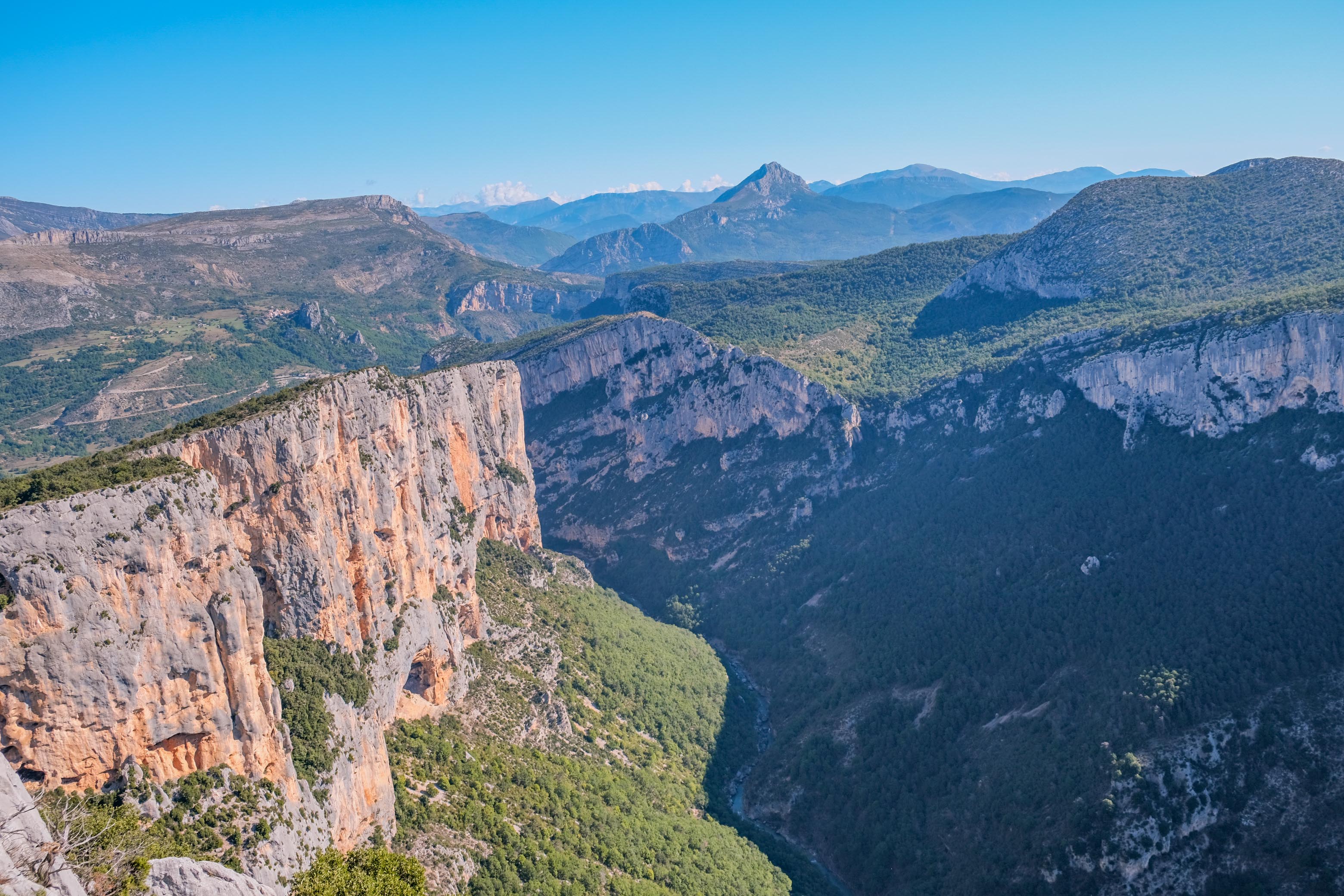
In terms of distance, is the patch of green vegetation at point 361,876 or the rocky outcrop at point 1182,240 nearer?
the patch of green vegetation at point 361,876

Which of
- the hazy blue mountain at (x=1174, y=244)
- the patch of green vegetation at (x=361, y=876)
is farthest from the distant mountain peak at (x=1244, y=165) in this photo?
the patch of green vegetation at (x=361, y=876)

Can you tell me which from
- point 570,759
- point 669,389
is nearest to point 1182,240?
point 669,389

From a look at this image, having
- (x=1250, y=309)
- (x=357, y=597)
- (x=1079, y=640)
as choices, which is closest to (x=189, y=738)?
(x=357, y=597)

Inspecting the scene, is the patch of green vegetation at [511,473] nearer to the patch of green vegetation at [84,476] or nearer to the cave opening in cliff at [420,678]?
the cave opening in cliff at [420,678]

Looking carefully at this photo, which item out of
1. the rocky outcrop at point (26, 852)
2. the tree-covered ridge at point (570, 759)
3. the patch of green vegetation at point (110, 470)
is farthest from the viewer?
the tree-covered ridge at point (570, 759)

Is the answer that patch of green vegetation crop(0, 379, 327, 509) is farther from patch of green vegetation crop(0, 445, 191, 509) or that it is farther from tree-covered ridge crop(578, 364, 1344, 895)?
tree-covered ridge crop(578, 364, 1344, 895)

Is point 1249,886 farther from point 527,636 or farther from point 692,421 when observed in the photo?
point 692,421

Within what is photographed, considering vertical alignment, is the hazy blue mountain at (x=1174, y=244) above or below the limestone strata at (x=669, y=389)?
above
